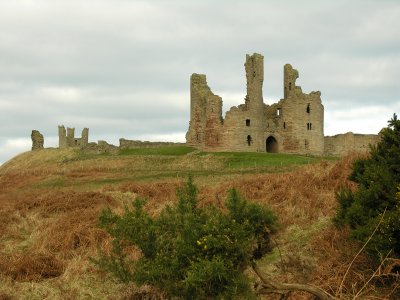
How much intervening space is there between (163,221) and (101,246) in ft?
14.6

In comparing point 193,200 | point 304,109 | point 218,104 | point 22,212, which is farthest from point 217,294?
point 304,109

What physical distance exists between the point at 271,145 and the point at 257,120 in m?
4.82

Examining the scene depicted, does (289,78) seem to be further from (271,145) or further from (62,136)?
(62,136)

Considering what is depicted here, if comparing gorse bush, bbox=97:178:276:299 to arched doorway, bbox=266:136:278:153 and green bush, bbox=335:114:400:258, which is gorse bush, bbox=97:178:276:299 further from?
arched doorway, bbox=266:136:278:153

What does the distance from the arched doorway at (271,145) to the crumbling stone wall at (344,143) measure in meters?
8.44

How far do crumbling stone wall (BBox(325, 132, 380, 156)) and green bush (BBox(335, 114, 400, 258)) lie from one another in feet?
181

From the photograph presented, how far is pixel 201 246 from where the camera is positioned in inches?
293

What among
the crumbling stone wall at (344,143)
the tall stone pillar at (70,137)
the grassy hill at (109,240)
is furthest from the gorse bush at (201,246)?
the tall stone pillar at (70,137)

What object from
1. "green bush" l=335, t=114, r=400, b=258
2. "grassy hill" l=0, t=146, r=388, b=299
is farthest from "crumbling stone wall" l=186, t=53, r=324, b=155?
"green bush" l=335, t=114, r=400, b=258

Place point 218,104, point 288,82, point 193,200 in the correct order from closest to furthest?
1. point 193,200
2. point 218,104
3. point 288,82

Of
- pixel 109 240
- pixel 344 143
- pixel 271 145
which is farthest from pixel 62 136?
pixel 109 240

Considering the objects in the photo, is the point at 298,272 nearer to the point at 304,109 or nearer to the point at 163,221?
the point at 163,221

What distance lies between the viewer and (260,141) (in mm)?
56031

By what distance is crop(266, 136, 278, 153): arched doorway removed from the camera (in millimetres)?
58734
